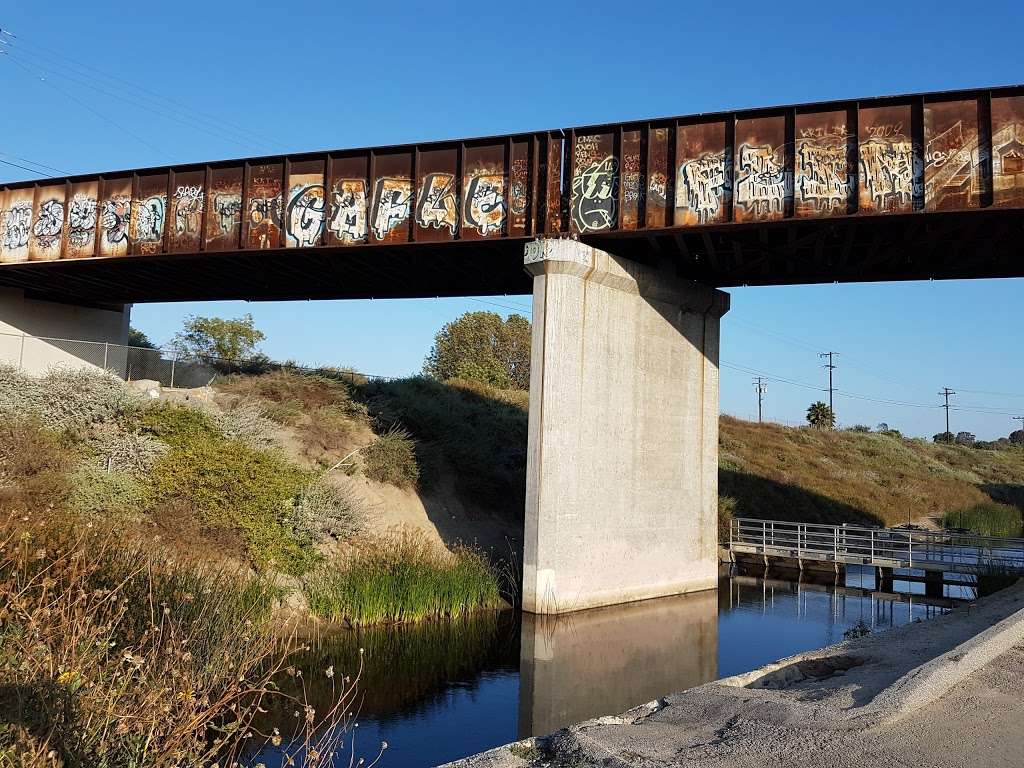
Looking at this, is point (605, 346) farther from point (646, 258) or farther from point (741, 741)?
point (741, 741)

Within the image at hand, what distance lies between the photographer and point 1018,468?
66.9 meters

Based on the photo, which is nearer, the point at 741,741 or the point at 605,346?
the point at 741,741

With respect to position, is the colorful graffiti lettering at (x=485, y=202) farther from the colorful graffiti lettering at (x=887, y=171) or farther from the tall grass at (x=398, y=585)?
the colorful graffiti lettering at (x=887, y=171)

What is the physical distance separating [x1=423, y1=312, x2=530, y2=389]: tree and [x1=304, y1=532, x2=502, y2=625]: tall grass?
56.1 metres

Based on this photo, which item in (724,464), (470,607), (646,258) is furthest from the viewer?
(724,464)

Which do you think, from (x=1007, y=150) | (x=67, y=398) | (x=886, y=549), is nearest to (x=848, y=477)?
(x=886, y=549)

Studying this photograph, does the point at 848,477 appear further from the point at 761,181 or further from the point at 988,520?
the point at 761,181

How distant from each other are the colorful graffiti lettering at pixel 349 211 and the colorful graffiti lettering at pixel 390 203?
40 cm

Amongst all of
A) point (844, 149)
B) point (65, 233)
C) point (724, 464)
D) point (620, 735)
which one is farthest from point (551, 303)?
point (724, 464)

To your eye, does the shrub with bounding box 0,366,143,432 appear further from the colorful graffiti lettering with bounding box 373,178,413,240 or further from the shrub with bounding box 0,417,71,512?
the colorful graffiti lettering with bounding box 373,178,413,240

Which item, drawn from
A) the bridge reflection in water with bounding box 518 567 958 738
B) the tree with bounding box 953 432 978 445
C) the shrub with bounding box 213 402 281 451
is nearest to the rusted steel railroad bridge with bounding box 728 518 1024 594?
the bridge reflection in water with bounding box 518 567 958 738

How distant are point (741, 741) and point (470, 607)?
13066 mm

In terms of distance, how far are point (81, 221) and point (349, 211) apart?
1004 centimetres

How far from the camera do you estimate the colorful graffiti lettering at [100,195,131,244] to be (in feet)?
83.0
